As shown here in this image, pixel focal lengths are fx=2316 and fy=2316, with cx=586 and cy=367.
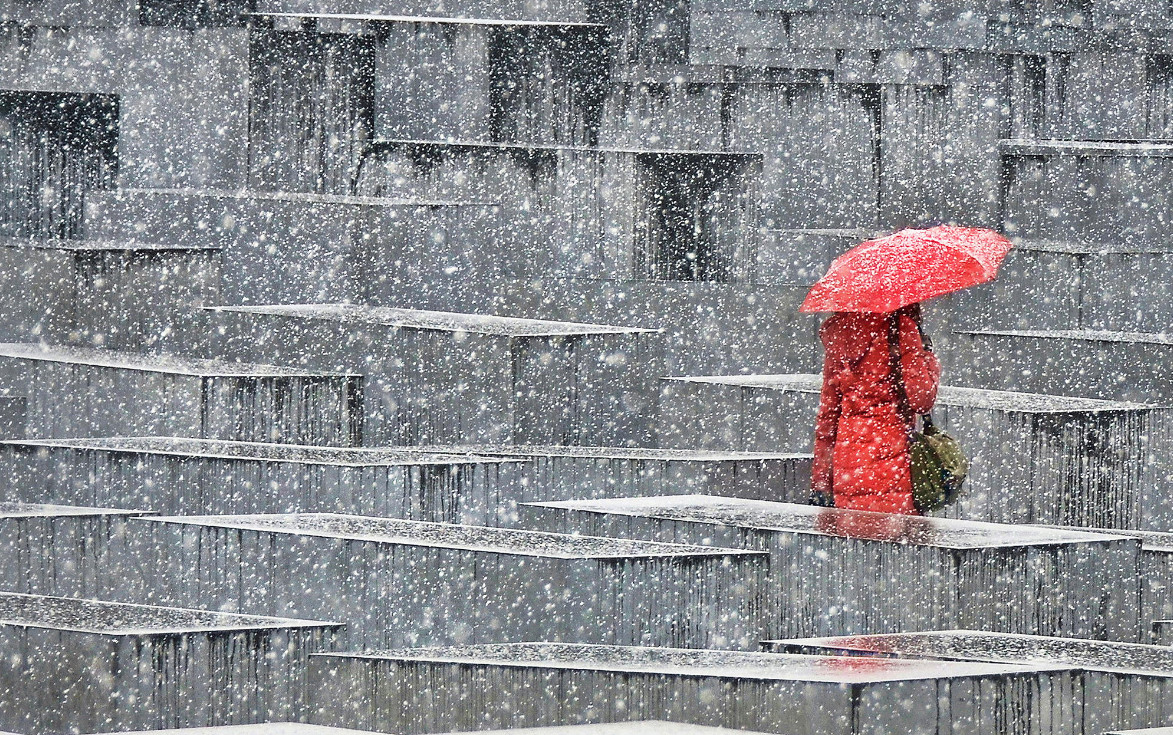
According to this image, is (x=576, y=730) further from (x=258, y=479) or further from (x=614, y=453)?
(x=614, y=453)

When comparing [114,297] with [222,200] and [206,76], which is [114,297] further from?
[206,76]

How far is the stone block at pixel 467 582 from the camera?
17.9 feet

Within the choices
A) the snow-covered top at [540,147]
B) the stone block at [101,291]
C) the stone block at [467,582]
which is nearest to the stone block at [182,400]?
the stone block at [101,291]

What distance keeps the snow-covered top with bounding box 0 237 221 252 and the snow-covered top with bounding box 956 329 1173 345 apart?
9.43ft

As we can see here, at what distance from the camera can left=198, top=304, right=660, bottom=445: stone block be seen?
25.0ft

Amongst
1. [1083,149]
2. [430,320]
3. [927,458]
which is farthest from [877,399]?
[1083,149]

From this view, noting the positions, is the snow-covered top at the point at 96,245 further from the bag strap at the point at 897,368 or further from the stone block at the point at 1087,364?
the stone block at the point at 1087,364

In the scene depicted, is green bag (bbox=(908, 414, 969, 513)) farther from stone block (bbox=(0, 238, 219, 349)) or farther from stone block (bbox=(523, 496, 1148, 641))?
stone block (bbox=(0, 238, 219, 349))

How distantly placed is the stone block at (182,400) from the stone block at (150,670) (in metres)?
1.95

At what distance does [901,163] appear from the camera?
925cm

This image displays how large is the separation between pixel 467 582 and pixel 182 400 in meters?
1.99

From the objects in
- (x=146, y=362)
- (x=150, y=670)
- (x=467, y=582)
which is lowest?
(x=150, y=670)

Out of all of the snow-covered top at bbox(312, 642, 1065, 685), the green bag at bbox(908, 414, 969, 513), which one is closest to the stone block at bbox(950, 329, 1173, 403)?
the green bag at bbox(908, 414, 969, 513)

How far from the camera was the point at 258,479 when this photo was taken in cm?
646
